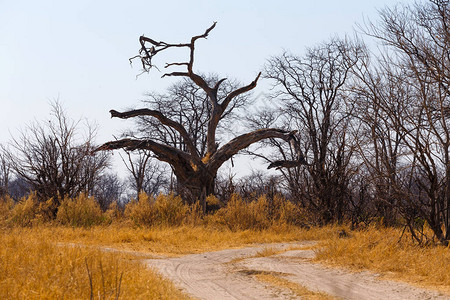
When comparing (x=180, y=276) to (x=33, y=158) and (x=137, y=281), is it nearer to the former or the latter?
(x=137, y=281)

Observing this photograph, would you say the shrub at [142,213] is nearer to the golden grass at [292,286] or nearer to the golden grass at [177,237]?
the golden grass at [177,237]

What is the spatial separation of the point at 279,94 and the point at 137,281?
59.2 ft

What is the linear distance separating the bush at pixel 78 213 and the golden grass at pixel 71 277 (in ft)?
23.1

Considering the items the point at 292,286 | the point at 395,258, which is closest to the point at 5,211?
the point at 292,286

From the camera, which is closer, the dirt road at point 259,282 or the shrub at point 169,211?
the dirt road at point 259,282

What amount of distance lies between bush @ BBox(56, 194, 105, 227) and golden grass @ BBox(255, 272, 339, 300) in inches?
325

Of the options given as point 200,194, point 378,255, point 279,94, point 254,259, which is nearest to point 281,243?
point 254,259

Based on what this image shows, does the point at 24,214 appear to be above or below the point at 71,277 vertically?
above

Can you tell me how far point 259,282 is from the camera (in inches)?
231

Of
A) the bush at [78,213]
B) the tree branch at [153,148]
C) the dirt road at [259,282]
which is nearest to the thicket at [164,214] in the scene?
the bush at [78,213]

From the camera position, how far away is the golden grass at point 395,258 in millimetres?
5809

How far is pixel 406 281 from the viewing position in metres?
5.79

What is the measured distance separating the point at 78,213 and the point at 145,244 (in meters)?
4.10

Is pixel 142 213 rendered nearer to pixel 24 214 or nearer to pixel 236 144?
pixel 24 214
